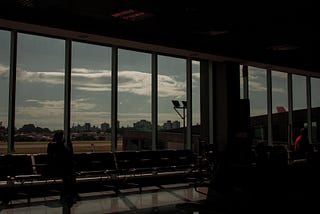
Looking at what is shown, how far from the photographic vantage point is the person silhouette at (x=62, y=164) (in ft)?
26.7

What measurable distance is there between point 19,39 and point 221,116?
6.22m

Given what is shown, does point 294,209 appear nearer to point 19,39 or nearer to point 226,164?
point 226,164

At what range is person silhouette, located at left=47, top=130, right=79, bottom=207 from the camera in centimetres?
814

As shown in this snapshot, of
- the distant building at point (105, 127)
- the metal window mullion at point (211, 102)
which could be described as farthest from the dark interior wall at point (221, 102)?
the distant building at point (105, 127)

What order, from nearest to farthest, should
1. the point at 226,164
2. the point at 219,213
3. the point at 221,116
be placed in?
the point at 219,213
the point at 226,164
the point at 221,116

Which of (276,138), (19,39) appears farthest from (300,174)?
(276,138)

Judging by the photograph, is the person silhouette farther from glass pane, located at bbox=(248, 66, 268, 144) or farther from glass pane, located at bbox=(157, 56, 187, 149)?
glass pane, located at bbox=(248, 66, 268, 144)

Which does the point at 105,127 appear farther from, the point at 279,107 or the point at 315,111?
the point at 315,111

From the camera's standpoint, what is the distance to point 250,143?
12695 mm

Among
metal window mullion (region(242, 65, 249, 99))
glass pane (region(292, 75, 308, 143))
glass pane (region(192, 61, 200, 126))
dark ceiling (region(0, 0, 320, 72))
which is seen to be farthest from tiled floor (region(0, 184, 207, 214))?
glass pane (region(292, 75, 308, 143))

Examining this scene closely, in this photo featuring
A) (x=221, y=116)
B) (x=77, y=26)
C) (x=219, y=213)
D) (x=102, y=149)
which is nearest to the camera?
(x=219, y=213)

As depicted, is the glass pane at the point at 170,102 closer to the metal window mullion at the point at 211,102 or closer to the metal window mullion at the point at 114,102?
the metal window mullion at the point at 211,102

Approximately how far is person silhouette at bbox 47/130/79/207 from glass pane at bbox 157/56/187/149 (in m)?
3.64

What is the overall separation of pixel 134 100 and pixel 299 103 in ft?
24.2
